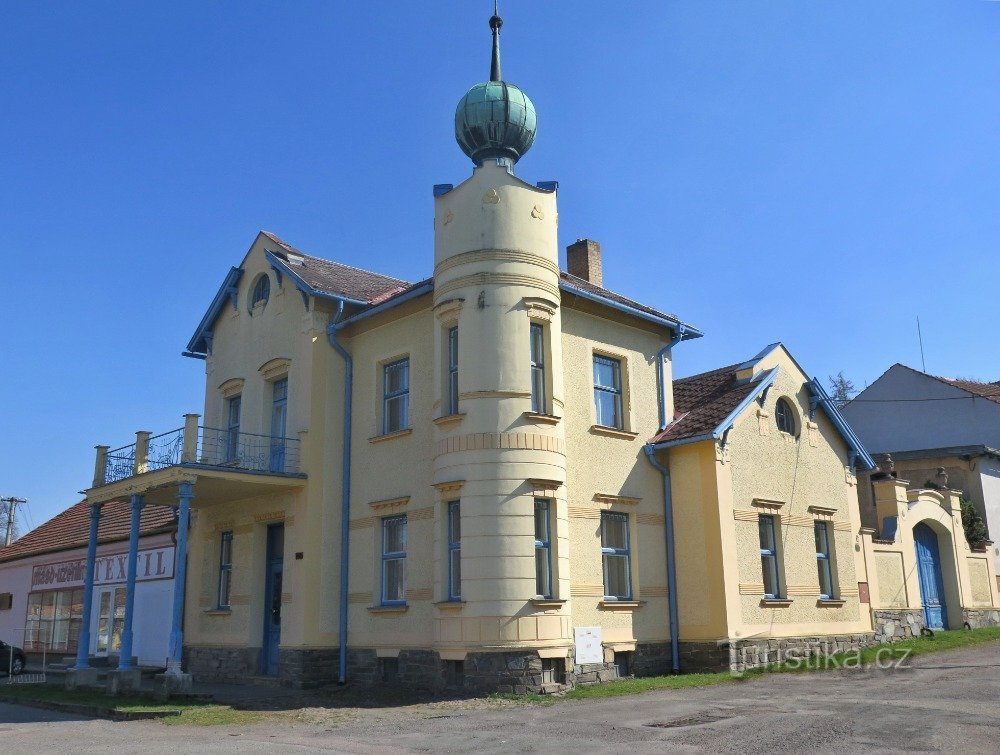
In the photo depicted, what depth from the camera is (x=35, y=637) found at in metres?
29.1

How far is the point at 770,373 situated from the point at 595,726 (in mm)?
10181

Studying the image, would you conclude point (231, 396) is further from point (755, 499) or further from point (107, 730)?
point (755, 499)

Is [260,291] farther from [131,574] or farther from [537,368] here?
[537,368]

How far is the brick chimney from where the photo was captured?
22.8m

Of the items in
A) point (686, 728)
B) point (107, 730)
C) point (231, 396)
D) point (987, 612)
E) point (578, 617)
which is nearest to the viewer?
point (686, 728)

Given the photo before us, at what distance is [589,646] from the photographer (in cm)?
1659

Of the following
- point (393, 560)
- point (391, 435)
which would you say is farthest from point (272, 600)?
point (391, 435)

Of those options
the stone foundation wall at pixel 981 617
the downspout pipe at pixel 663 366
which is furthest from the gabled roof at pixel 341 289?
the stone foundation wall at pixel 981 617

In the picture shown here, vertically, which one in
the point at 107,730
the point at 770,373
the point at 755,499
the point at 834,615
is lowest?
the point at 107,730

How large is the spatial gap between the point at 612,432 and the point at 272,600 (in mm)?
7951

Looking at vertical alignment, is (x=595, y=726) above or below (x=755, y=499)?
below

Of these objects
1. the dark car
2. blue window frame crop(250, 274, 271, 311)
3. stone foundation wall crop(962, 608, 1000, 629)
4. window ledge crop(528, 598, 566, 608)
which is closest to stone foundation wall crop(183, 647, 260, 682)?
the dark car

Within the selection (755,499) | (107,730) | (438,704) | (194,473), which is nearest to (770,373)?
(755,499)

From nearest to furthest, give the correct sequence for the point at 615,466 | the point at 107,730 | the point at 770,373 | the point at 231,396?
the point at 107,730
the point at 615,466
the point at 770,373
the point at 231,396
